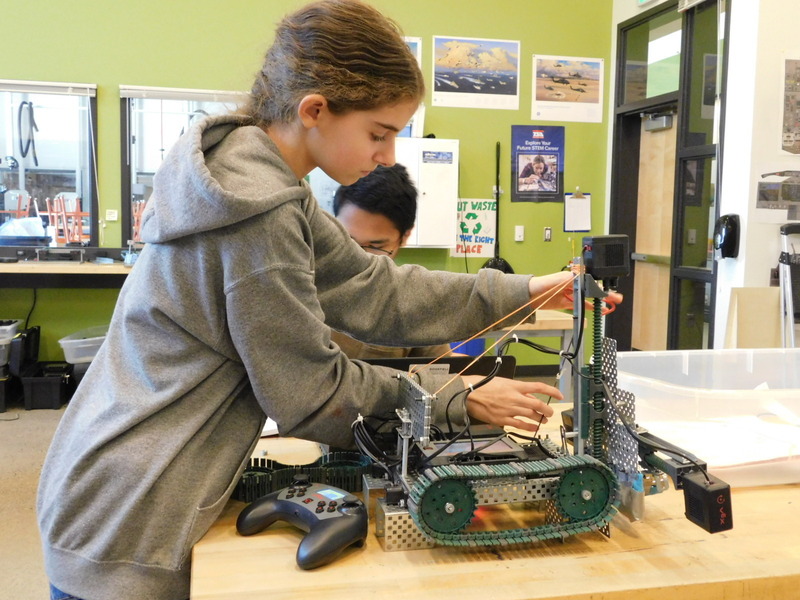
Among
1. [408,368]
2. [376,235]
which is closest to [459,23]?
[376,235]

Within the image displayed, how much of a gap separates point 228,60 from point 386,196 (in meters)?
3.27

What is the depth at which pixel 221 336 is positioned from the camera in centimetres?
80

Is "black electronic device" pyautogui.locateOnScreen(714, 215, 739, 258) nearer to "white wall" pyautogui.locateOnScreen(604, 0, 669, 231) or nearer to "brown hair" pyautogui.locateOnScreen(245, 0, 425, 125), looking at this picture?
"white wall" pyautogui.locateOnScreen(604, 0, 669, 231)

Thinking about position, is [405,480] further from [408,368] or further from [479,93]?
[479,93]

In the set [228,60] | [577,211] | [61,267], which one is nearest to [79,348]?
[61,267]

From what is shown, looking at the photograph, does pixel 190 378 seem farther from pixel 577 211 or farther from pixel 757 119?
pixel 577 211

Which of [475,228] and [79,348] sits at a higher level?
[475,228]

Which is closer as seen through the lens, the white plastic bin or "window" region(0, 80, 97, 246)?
the white plastic bin

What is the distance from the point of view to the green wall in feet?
14.2

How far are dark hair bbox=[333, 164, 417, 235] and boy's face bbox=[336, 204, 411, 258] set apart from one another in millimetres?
12

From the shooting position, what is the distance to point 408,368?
114 cm

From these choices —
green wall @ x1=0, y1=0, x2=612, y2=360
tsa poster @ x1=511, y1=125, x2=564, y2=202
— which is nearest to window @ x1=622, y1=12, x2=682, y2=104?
green wall @ x1=0, y1=0, x2=612, y2=360

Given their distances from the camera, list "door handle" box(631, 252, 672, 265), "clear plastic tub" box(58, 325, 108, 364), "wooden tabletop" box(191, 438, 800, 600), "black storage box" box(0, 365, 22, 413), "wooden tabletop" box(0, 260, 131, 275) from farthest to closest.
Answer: "door handle" box(631, 252, 672, 265) < "clear plastic tub" box(58, 325, 108, 364) < "black storage box" box(0, 365, 22, 413) < "wooden tabletop" box(0, 260, 131, 275) < "wooden tabletop" box(191, 438, 800, 600)

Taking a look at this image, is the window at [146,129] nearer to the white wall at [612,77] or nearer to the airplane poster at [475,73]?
the airplane poster at [475,73]
